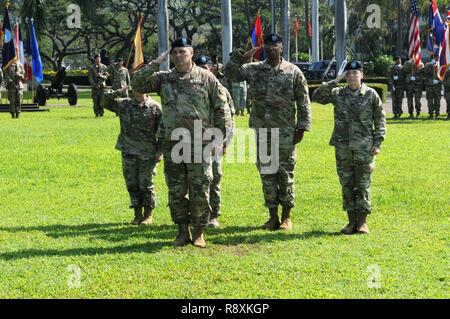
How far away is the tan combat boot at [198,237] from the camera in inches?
296

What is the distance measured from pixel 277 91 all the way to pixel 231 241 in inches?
63.1

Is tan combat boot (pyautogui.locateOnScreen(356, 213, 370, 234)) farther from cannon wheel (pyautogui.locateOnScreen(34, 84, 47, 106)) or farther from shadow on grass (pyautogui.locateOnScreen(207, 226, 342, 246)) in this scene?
cannon wheel (pyautogui.locateOnScreen(34, 84, 47, 106))

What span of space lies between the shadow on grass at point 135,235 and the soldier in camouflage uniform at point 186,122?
376 millimetres

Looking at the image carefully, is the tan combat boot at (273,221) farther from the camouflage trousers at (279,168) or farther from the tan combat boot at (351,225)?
the tan combat boot at (351,225)

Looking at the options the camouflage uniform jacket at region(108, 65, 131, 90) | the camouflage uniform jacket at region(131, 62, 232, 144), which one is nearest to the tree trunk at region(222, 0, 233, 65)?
the camouflage uniform jacket at region(108, 65, 131, 90)

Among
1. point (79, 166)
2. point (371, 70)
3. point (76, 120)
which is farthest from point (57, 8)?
point (79, 166)

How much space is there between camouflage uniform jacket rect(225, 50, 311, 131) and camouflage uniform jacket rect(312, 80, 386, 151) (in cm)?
34

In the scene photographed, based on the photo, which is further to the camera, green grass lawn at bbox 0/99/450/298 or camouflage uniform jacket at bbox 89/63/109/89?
camouflage uniform jacket at bbox 89/63/109/89

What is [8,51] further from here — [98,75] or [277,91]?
[277,91]

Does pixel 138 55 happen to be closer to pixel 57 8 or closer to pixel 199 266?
pixel 199 266

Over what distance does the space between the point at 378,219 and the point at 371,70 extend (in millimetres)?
38532

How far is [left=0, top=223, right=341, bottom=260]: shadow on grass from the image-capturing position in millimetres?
7363

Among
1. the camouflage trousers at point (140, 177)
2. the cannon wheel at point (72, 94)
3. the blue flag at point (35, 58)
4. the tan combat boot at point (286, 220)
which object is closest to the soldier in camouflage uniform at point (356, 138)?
the tan combat boot at point (286, 220)

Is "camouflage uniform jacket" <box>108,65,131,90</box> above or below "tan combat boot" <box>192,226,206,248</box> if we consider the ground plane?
above
